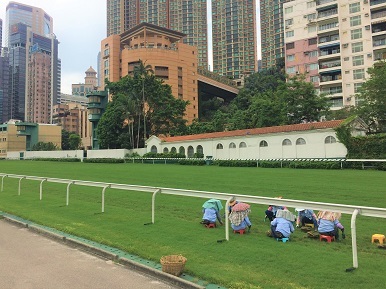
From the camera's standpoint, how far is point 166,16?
422ft

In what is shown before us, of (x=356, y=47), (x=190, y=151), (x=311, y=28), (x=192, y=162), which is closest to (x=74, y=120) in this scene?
(x=311, y=28)

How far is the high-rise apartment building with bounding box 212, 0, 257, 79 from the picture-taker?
130500 millimetres

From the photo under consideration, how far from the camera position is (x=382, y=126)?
3544 cm

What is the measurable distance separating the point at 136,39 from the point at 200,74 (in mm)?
21330

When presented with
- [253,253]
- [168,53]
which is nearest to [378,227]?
[253,253]

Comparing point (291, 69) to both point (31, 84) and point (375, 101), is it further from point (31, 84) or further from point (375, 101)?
point (31, 84)

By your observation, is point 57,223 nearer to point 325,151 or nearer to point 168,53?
point 325,151

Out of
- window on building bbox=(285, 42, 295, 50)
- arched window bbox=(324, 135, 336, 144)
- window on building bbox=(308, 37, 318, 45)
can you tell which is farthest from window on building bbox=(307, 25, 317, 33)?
arched window bbox=(324, 135, 336, 144)

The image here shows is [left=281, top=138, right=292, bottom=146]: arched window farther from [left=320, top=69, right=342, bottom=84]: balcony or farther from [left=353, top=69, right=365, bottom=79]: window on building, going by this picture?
[left=353, top=69, right=365, bottom=79]: window on building

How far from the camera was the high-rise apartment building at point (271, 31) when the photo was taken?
114000 millimetres

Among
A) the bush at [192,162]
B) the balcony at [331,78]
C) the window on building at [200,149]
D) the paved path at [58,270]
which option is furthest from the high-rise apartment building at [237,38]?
the paved path at [58,270]

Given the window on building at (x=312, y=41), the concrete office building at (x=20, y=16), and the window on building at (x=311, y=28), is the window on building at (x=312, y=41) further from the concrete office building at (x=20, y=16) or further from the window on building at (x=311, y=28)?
the concrete office building at (x=20, y=16)

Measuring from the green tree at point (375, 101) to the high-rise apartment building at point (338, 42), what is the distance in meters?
25.2

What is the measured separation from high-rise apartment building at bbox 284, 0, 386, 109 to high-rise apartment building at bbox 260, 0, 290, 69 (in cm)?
4143
